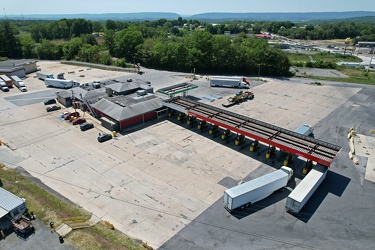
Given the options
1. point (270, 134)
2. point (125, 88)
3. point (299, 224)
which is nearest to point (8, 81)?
point (125, 88)

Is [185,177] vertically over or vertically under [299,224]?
over

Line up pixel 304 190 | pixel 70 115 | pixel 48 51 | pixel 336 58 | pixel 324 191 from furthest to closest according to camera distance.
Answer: pixel 336 58
pixel 48 51
pixel 70 115
pixel 324 191
pixel 304 190

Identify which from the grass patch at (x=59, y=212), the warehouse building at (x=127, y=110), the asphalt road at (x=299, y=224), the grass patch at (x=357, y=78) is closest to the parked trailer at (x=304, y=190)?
the asphalt road at (x=299, y=224)

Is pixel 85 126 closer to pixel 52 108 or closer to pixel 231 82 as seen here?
pixel 52 108

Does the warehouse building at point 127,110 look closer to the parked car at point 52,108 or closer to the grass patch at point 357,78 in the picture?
the parked car at point 52,108

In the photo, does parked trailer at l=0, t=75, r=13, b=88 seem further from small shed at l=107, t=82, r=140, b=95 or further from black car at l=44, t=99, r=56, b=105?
small shed at l=107, t=82, r=140, b=95

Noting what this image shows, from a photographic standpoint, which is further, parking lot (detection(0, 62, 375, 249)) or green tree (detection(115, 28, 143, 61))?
green tree (detection(115, 28, 143, 61))

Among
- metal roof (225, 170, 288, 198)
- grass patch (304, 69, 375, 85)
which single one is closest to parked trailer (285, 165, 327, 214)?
metal roof (225, 170, 288, 198)

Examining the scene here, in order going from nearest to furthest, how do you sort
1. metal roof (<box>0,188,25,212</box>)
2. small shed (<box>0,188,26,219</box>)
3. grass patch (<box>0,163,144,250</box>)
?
grass patch (<box>0,163,144,250</box>) < small shed (<box>0,188,26,219</box>) < metal roof (<box>0,188,25,212</box>)
